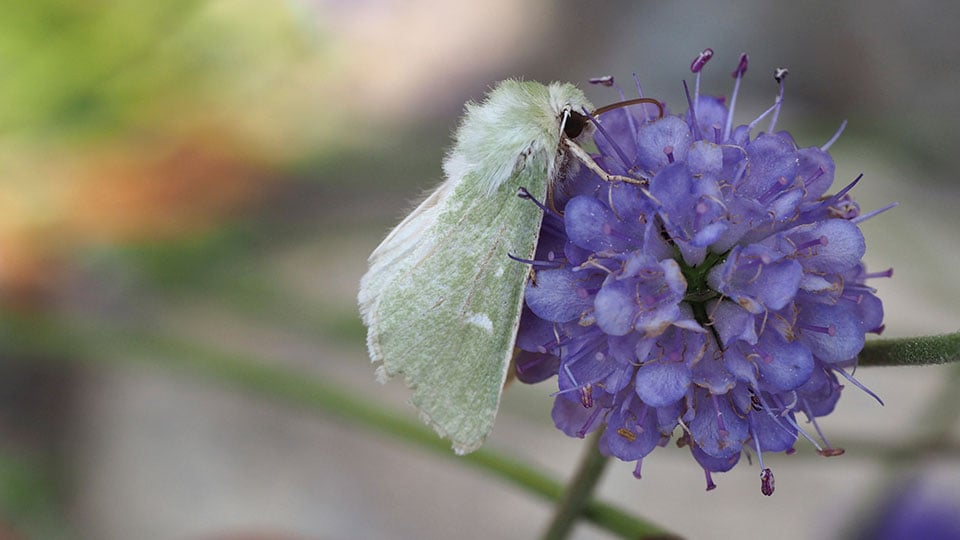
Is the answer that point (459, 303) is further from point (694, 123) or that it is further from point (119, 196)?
point (119, 196)

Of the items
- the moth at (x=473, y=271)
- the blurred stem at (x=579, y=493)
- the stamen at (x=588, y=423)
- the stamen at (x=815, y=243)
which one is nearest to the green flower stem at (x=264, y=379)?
the blurred stem at (x=579, y=493)

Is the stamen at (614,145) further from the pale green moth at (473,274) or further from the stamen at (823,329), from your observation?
the stamen at (823,329)

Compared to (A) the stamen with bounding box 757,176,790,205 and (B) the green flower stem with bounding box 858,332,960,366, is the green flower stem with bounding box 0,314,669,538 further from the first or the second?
(A) the stamen with bounding box 757,176,790,205

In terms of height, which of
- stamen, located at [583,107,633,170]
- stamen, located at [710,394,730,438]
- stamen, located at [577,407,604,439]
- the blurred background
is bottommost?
the blurred background

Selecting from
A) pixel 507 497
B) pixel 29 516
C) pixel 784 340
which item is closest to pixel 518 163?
pixel 784 340

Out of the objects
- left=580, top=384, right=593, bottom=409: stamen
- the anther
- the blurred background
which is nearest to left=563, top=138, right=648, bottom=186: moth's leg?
left=580, top=384, right=593, bottom=409: stamen

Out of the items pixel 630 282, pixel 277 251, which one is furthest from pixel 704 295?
pixel 277 251
